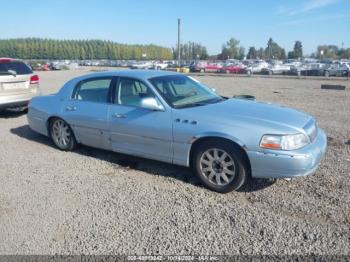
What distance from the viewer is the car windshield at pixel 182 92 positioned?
4.94 m

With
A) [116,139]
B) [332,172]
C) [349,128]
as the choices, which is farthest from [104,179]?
[349,128]

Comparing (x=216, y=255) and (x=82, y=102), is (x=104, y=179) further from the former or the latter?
(x=216, y=255)

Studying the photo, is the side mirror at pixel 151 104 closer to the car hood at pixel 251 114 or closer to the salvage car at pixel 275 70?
the car hood at pixel 251 114

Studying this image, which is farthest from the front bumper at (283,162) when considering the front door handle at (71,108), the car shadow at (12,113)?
the car shadow at (12,113)

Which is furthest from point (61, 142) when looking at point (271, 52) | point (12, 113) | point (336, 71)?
point (271, 52)

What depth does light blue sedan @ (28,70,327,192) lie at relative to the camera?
4.11m

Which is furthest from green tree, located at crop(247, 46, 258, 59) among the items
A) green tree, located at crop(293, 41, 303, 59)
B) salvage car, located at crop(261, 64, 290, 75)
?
salvage car, located at crop(261, 64, 290, 75)

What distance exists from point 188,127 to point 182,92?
0.90m

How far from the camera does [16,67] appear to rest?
924 centimetres

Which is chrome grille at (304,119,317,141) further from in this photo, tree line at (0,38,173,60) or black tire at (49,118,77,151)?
tree line at (0,38,173,60)

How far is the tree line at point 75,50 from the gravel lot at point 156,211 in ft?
439

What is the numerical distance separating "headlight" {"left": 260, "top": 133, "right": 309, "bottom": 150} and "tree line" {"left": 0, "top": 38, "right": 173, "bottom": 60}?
442 ft

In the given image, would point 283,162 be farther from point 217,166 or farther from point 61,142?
point 61,142

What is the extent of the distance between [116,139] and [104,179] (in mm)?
696
